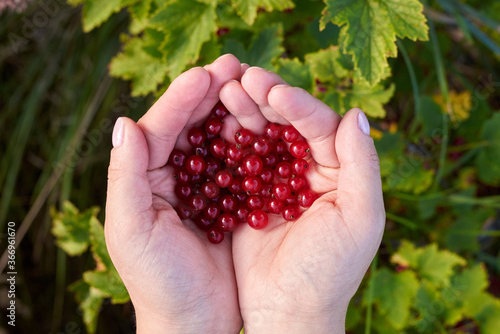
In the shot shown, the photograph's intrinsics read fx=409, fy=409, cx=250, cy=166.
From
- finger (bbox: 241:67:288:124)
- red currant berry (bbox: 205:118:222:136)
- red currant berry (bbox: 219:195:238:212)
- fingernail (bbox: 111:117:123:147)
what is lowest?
red currant berry (bbox: 219:195:238:212)

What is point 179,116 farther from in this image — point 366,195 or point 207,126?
point 366,195

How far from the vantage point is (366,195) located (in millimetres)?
1447

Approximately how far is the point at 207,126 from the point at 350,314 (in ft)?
4.57

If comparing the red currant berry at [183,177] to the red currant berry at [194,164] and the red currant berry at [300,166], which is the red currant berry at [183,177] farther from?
the red currant berry at [300,166]

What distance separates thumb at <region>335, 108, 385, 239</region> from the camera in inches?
57.0

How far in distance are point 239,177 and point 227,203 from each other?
0.13m

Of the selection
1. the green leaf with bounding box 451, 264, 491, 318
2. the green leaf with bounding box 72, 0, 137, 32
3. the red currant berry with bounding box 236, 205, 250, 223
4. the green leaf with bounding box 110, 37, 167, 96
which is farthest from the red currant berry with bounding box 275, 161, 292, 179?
the green leaf with bounding box 451, 264, 491, 318

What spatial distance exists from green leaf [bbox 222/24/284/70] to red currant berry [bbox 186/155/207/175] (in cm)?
54

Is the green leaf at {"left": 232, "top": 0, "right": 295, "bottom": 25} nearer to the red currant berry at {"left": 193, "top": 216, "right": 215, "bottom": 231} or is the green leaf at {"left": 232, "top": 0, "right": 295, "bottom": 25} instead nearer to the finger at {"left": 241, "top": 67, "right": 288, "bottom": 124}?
the finger at {"left": 241, "top": 67, "right": 288, "bottom": 124}

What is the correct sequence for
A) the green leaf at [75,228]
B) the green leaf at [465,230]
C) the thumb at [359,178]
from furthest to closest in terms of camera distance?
the green leaf at [465,230] < the green leaf at [75,228] < the thumb at [359,178]

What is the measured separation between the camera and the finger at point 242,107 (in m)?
1.55

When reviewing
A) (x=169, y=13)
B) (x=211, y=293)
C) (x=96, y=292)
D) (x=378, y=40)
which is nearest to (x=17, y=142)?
(x=96, y=292)

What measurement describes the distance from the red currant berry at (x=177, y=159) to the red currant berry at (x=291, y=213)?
0.47 m

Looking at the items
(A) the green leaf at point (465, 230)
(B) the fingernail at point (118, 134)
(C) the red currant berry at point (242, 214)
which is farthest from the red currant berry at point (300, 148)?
(A) the green leaf at point (465, 230)
